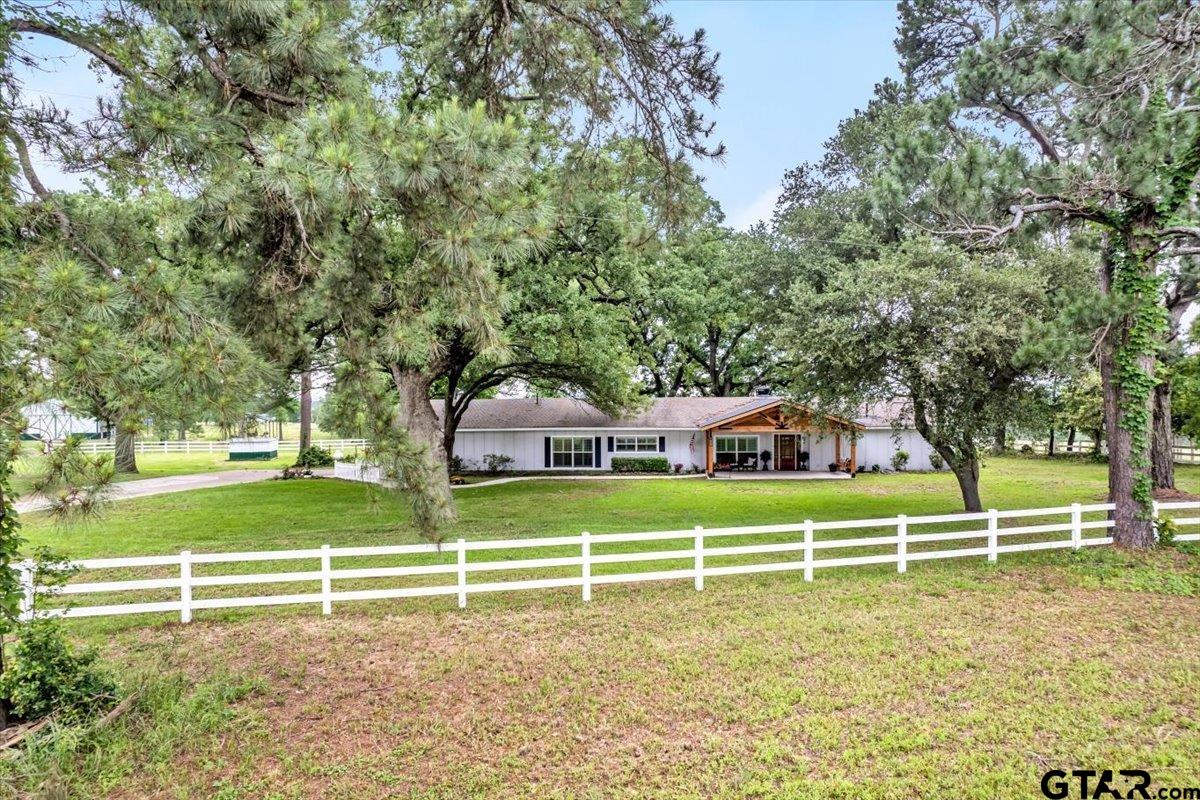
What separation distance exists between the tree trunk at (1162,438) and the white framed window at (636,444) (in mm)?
17104

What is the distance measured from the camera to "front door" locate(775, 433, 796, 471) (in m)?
27.5

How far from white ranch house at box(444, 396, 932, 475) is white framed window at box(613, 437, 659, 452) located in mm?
47

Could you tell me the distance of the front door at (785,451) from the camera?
2752cm

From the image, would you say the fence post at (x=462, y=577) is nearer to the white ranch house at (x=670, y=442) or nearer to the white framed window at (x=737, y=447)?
the white ranch house at (x=670, y=442)

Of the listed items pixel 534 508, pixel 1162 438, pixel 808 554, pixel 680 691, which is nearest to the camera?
pixel 680 691

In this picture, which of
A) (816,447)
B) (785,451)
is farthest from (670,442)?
(816,447)

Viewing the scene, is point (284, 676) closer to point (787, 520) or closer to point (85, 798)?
point (85, 798)

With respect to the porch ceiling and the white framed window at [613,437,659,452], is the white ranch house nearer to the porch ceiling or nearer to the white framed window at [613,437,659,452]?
the white framed window at [613,437,659,452]

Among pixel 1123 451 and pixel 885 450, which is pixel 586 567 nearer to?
→ pixel 1123 451

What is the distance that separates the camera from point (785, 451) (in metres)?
27.6

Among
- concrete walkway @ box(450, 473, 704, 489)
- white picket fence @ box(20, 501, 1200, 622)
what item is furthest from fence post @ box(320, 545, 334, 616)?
concrete walkway @ box(450, 473, 704, 489)

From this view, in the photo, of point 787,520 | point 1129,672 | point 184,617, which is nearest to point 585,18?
point 1129,672

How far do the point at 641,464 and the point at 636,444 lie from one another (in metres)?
1.14

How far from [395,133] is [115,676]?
5.28m
